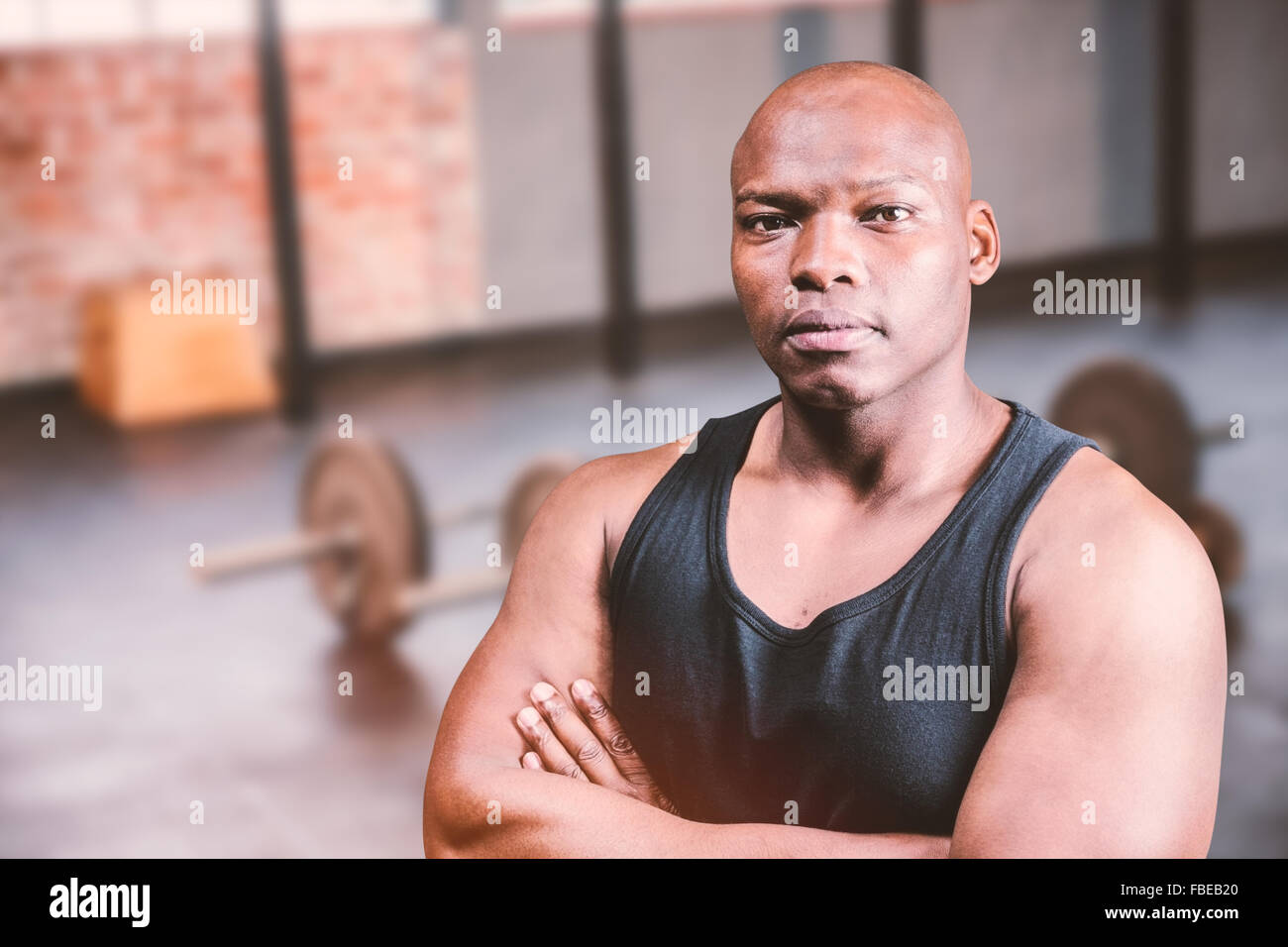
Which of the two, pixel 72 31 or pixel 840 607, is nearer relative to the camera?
pixel 840 607

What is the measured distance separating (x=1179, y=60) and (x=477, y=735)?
20.7 ft

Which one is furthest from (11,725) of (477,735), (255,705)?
(477,735)

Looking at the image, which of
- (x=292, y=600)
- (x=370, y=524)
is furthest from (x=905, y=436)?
(x=292, y=600)

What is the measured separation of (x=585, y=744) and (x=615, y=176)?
16.2 feet

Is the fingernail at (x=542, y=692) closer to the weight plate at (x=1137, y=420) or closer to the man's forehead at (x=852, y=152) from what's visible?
the man's forehead at (x=852, y=152)

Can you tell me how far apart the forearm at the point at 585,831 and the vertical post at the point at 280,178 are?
450cm

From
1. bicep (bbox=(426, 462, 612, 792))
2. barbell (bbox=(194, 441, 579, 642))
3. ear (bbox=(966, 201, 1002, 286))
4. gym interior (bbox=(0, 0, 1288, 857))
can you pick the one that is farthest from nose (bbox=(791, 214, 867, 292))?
barbell (bbox=(194, 441, 579, 642))

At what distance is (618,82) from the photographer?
5.96m

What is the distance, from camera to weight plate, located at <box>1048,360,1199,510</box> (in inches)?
157

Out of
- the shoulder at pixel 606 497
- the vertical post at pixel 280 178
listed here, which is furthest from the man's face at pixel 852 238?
the vertical post at pixel 280 178

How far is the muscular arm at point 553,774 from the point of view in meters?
1.26

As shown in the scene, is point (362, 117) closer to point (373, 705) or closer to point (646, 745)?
point (373, 705)

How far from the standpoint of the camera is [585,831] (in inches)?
51.3

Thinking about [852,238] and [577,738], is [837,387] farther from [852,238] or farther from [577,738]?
[577,738]
